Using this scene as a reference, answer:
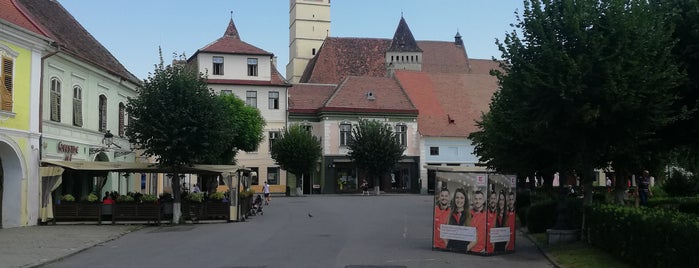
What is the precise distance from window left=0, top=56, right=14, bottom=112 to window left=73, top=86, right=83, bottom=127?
546 cm

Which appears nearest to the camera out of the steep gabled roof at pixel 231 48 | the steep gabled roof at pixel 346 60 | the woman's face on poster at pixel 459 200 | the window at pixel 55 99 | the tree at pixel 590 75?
the tree at pixel 590 75

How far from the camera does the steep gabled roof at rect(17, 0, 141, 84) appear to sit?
28953mm

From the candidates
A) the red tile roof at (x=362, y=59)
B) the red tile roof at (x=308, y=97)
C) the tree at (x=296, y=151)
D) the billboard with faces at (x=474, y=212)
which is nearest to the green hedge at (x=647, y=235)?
the billboard with faces at (x=474, y=212)

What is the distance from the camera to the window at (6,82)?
23.3m

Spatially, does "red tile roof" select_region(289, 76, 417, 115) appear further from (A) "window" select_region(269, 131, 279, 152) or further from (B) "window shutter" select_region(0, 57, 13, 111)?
(B) "window shutter" select_region(0, 57, 13, 111)

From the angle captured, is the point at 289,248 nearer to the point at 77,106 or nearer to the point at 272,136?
the point at 77,106

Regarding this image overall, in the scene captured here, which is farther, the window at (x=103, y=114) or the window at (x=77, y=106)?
the window at (x=103, y=114)

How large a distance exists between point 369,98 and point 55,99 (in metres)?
42.7

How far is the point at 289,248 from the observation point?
733 inches

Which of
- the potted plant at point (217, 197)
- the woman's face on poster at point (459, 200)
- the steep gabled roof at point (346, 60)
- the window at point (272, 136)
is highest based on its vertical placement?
the steep gabled roof at point (346, 60)

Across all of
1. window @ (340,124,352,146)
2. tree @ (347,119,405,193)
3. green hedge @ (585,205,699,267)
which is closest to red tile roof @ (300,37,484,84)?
window @ (340,124,352,146)

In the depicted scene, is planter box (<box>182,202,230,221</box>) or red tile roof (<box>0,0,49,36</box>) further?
planter box (<box>182,202,230,221</box>)

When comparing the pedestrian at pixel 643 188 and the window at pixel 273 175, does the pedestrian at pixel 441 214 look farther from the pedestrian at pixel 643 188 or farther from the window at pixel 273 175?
the window at pixel 273 175

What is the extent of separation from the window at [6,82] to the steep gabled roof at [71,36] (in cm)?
304
